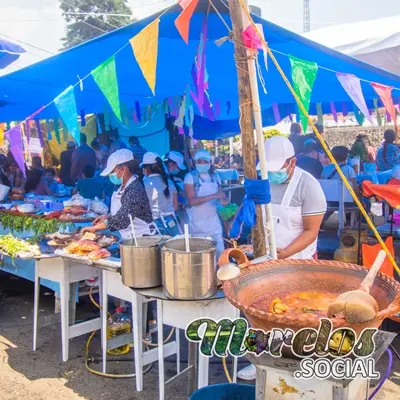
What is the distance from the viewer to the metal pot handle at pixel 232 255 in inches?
85.2

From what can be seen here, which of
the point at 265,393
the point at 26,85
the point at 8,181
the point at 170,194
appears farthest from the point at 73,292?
the point at 8,181

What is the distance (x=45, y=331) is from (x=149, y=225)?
168 centimetres


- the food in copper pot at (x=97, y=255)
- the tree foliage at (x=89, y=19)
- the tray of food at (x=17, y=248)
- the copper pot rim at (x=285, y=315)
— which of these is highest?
the tree foliage at (x=89, y=19)

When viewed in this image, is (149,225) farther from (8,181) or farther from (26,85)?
(8,181)

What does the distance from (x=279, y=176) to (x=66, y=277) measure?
2084mm

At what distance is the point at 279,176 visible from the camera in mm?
2869

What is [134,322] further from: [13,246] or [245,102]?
[245,102]

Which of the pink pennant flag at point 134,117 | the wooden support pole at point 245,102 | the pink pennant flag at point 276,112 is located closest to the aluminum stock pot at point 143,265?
the wooden support pole at point 245,102

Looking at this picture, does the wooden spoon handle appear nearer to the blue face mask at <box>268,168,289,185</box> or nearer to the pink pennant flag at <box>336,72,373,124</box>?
the blue face mask at <box>268,168,289,185</box>

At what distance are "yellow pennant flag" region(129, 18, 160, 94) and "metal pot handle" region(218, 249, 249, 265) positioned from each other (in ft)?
4.87

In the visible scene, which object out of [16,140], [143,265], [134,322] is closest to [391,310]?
[143,265]

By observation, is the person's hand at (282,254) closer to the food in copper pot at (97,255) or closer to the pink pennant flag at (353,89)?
the food in copper pot at (97,255)

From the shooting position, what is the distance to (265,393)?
1.82 meters

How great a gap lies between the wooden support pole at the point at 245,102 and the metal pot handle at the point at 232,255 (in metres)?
0.50
